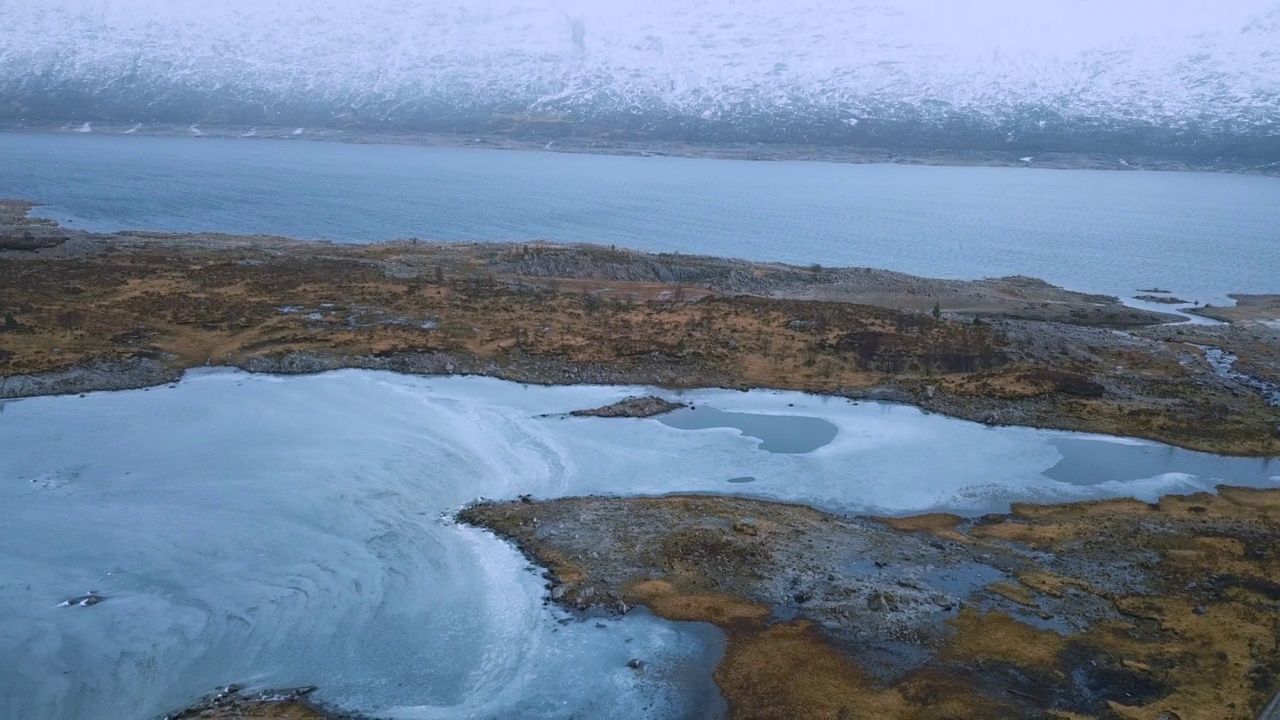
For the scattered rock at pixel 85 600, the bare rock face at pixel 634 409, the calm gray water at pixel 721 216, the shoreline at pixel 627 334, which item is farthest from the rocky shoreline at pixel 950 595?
the calm gray water at pixel 721 216

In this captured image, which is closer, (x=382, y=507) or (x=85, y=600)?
(x=85, y=600)

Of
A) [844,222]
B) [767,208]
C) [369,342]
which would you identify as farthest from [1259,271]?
[369,342]

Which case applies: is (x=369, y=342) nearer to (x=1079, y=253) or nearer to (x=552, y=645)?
(x=552, y=645)

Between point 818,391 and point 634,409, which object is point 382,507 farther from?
point 818,391

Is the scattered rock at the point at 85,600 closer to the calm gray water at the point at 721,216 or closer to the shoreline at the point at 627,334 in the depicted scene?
the shoreline at the point at 627,334

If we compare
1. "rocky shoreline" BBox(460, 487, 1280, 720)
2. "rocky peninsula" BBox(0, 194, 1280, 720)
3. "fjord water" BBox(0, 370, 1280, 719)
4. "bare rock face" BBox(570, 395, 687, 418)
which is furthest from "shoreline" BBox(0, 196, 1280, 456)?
"rocky shoreline" BBox(460, 487, 1280, 720)

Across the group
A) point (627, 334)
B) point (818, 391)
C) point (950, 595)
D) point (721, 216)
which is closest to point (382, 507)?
point (950, 595)
